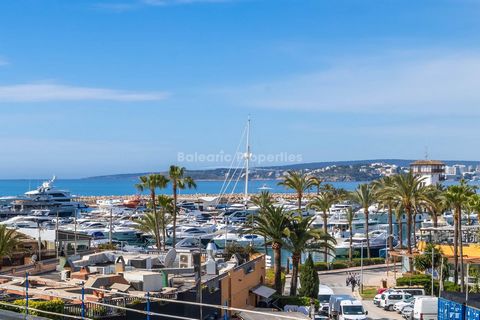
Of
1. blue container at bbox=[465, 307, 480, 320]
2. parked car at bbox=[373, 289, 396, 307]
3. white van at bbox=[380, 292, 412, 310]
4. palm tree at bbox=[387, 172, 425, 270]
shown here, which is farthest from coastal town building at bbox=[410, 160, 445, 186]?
blue container at bbox=[465, 307, 480, 320]

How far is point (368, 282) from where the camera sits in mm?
53156

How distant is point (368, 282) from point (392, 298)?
12.2 meters

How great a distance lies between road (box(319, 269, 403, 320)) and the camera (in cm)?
3900

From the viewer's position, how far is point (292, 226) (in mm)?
41188

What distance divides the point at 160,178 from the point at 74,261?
2943 cm

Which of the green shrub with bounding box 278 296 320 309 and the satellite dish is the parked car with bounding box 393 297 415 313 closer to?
the green shrub with bounding box 278 296 320 309

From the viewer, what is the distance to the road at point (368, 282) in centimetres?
3900

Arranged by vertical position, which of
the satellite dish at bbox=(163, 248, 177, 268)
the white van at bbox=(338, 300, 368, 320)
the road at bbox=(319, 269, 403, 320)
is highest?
the satellite dish at bbox=(163, 248, 177, 268)

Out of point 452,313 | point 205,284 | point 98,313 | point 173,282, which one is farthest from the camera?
point 173,282

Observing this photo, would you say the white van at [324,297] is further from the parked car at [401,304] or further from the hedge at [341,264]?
the hedge at [341,264]

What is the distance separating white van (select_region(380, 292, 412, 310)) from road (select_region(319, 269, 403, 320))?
1.40 feet

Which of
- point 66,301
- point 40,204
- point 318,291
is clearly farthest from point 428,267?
point 40,204

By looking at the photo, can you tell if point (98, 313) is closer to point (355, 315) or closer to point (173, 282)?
point (173, 282)

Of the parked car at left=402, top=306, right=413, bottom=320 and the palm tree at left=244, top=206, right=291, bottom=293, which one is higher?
the palm tree at left=244, top=206, right=291, bottom=293
